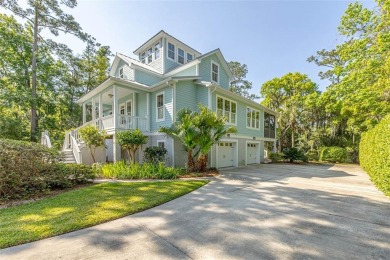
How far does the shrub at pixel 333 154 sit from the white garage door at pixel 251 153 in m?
8.03

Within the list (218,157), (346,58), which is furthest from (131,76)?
(346,58)

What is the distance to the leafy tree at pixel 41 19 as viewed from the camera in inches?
643

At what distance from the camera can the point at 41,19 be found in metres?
17.1

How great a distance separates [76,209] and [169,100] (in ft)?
26.8

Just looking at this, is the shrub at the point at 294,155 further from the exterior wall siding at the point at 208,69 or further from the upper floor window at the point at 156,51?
the upper floor window at the point at 156,51

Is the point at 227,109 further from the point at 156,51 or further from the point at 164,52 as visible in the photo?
the point at 156,51

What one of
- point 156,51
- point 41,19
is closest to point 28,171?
point 156,51

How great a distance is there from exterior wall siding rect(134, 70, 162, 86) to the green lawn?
30.6 ft

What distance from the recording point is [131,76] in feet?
48.3

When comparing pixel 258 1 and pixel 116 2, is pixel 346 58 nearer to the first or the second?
pixel 258 1

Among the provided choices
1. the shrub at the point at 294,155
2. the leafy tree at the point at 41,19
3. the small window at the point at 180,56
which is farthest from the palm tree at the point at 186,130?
the leafy tree at the point at 41,19

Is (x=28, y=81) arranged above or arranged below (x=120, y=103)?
above

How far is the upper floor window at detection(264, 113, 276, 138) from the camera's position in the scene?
19.5 metres

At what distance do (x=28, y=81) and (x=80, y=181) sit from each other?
18232mm
